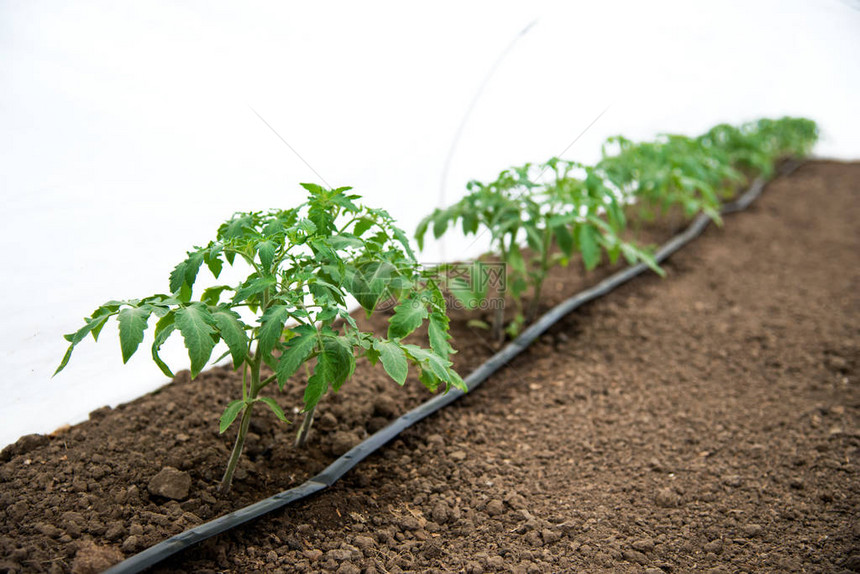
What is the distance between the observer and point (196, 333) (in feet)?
3.91

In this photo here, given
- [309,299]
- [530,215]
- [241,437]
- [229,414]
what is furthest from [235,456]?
[530,215]

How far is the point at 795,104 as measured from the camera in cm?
630

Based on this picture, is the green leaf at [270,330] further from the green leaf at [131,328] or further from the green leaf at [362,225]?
the green leaf at [362,225]

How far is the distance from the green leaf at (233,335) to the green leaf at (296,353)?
0.28 feet

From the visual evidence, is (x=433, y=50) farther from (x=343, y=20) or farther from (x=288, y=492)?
(x=288, y=492)

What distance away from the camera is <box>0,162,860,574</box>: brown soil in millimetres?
1470

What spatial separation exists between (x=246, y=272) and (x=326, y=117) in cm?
65

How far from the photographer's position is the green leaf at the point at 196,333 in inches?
46.3

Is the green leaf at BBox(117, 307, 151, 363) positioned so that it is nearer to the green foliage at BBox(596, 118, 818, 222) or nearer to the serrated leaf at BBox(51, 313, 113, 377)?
the serrated leaf at BBox(51, 313, 113, 377)

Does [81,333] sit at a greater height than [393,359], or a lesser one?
greater

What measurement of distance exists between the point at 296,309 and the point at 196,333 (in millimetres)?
270

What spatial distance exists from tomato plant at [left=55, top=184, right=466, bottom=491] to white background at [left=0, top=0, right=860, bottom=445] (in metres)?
0.39

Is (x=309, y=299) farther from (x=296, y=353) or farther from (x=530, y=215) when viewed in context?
(x=296, y=353)

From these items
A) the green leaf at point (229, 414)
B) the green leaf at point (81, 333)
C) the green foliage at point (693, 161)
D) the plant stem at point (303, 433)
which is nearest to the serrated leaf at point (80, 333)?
the green leaf at point (81, 333)
